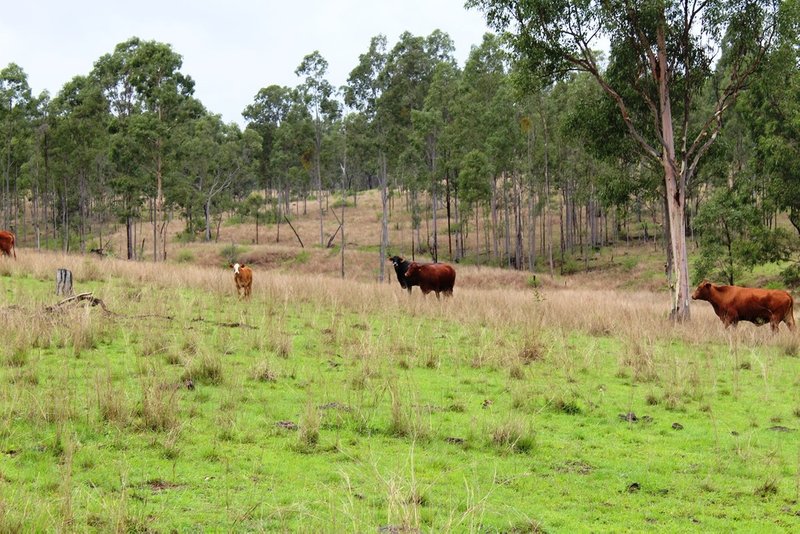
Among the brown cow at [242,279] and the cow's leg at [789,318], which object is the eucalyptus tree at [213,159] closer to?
the brown cow at [242,279]

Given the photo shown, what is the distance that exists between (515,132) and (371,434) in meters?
45.4

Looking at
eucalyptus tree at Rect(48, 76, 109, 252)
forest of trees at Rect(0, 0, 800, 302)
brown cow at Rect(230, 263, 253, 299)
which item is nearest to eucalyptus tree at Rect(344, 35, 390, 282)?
forest of trees at Rect(0, 0, 800, 302)

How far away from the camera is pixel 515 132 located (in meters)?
50.3

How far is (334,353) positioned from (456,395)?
9.09 feet

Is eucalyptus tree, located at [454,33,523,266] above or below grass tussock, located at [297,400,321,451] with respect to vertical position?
above

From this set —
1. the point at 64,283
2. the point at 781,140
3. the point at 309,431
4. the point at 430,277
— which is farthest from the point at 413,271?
the point at 781,140

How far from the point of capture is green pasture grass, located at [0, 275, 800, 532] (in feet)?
16.9

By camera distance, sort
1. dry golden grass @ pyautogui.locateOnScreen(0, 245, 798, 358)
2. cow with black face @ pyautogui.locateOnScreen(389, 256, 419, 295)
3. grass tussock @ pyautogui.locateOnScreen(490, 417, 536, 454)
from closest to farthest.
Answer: grass tussock @ pyautogui.locateOnScreen(490, 417, 536, 454) < dry golden grass @ pyautogui.locateOnScreen(0, 245, 798, 358) < cow with black face @ pyautogui.locateOnScreen(389, 256, 419, 295)

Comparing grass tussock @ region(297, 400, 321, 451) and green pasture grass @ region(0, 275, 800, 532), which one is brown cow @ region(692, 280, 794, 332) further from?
grass tussock @ region(297, 400, 321, 451)

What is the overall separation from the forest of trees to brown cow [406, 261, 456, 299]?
19.7 ft

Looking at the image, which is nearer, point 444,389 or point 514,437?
point 514,437

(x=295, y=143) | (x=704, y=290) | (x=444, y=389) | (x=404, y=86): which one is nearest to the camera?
(x=444, y=389)

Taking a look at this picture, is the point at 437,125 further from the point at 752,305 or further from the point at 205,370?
the point at 205,370

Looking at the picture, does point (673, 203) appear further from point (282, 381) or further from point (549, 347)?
point (282, 381)
